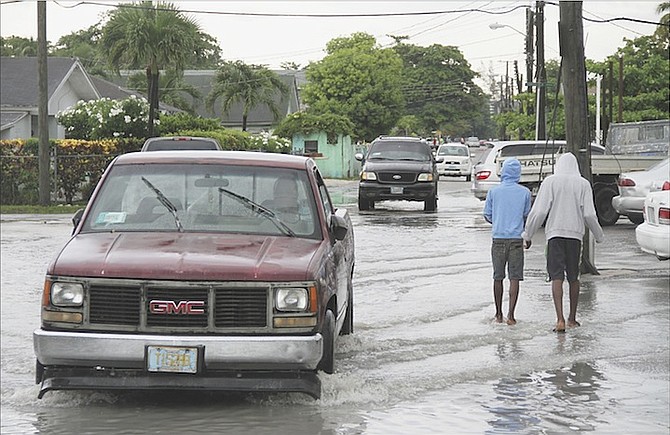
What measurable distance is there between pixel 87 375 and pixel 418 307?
6.35 meters

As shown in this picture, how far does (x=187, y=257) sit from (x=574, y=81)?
9.48 metres

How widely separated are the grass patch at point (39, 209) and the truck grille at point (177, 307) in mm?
25026

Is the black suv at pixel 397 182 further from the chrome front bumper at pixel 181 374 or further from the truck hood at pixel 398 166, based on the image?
the chrome front bumper at pixel 181 374

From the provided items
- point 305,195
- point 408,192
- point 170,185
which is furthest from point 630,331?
point 408,192

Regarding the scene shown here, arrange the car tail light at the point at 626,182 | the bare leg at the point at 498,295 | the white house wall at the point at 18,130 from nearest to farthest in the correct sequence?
the bare leg at the point at 498,295 → the car tail light at the point at 626,182 → the white house wall at the point at 18,130

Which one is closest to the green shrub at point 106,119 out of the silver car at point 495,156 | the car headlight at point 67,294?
the silver car at point 495,156

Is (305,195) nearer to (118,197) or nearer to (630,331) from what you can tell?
(118,197)

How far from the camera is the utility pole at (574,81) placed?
1631cm

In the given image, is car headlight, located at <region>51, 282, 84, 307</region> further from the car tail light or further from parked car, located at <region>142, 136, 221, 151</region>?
the car tail light

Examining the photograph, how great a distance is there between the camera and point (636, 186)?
22156 millimetres

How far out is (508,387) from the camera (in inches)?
371

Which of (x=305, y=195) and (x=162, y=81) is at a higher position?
(x=162, y=81)

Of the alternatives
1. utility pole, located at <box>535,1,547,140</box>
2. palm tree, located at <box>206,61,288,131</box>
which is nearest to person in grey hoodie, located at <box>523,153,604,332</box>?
utility pole, located at <box>535,1,547,140</box>

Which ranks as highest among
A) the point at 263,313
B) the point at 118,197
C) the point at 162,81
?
the point at 162,81
